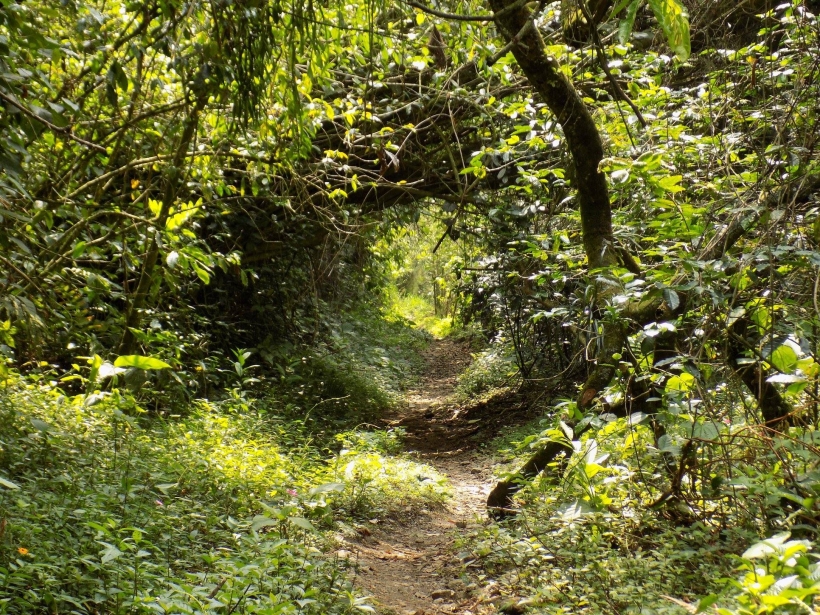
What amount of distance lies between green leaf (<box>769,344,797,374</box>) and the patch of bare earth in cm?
181

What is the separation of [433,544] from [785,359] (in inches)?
108

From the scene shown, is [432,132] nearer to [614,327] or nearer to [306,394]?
[306,394]

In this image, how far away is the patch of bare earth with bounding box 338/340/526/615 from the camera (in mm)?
3510

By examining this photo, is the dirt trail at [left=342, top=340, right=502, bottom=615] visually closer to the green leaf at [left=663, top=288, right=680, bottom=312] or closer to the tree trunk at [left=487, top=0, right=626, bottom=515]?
the tree trunk at [left=487, top=0, right=626, bottom=515]

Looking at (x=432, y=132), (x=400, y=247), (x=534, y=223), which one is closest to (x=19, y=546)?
(x=534, y=223)

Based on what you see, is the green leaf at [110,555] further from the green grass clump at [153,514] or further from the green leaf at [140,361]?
the green leaf at [140,361]

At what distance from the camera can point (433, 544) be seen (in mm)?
4488

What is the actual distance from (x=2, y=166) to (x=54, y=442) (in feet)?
5.89

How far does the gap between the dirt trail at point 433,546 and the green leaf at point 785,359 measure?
1.82 metres

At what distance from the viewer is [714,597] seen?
1942 mm

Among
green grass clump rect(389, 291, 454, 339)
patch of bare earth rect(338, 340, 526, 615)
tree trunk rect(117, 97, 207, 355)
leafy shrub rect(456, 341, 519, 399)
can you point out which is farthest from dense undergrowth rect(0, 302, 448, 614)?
green grass clump rect(389, 291, 454, 339)

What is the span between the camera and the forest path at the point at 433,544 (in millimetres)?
3508

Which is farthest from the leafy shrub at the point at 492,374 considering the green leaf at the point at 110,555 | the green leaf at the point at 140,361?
the green leaf at the point at 110,555

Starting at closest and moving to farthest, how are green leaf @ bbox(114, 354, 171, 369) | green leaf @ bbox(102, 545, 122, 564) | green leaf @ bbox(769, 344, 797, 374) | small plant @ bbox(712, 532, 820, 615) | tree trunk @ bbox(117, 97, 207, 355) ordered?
small plant @ bbox(712, 532, 820, 615), green leaf @ bbox(102, 545, 122, 564), green leaf @ bbox(769, 344, 797, 374), green leaf @ bbox(114, 354, 171, 369), tree trunk @ bbox(117, 97, 207, 355)
